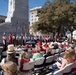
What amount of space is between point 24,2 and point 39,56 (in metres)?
47.0

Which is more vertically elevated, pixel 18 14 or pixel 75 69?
pixel 18 14

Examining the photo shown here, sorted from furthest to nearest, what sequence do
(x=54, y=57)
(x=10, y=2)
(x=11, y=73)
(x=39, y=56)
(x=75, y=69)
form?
(x=10, y=2), (x=54, y=57), (x=39, y=56), (x=75, y=69), (x=11, y=73)

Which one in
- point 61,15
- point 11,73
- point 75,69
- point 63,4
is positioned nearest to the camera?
point 11,73

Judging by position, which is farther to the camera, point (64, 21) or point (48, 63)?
point (64, 21)

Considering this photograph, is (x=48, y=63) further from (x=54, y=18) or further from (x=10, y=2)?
(x=10, y=2)

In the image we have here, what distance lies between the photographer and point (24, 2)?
179 ft

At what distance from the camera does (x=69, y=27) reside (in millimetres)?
41406

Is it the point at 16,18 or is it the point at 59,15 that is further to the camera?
the point at 16,18

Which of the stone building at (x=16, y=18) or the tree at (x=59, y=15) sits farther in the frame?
the stone building at (x=16, y=18)

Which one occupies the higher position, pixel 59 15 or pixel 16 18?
pixel 16 18

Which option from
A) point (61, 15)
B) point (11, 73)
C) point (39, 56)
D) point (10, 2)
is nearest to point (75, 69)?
point (39, 56)

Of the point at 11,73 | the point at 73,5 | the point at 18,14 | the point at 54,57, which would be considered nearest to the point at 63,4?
the point at 73,5

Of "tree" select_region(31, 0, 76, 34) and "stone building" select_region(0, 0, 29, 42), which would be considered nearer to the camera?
"tree" select_region(31, 0, 76, 34)

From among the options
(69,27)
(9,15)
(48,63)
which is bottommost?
(48,63)
